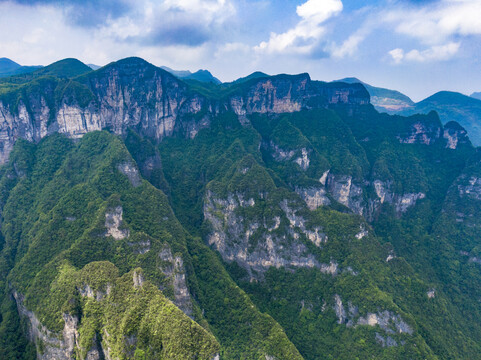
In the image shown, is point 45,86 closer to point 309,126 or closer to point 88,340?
point 88,340

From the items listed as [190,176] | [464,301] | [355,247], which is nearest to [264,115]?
[190,176]

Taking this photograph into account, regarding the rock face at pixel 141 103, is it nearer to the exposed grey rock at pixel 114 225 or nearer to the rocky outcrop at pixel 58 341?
the exposed grey rock at pixel 114 225

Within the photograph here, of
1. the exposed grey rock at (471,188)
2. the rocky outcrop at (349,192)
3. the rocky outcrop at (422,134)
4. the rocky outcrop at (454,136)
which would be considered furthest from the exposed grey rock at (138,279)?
the rocky outcrop at (454,136)

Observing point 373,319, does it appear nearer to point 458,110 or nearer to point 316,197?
→ point 316,197

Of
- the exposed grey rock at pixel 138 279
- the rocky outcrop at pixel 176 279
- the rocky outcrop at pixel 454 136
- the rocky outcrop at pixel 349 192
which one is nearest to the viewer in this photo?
the exposed grey rock at pixel 138 279

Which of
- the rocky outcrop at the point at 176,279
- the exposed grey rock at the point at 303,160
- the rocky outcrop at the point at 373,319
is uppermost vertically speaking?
the exposed grey rock at the point at 303,160

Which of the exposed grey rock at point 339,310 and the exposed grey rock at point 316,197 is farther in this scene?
the exposed grey rock at point 316,197

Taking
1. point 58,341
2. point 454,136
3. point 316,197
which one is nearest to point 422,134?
point 454,136
